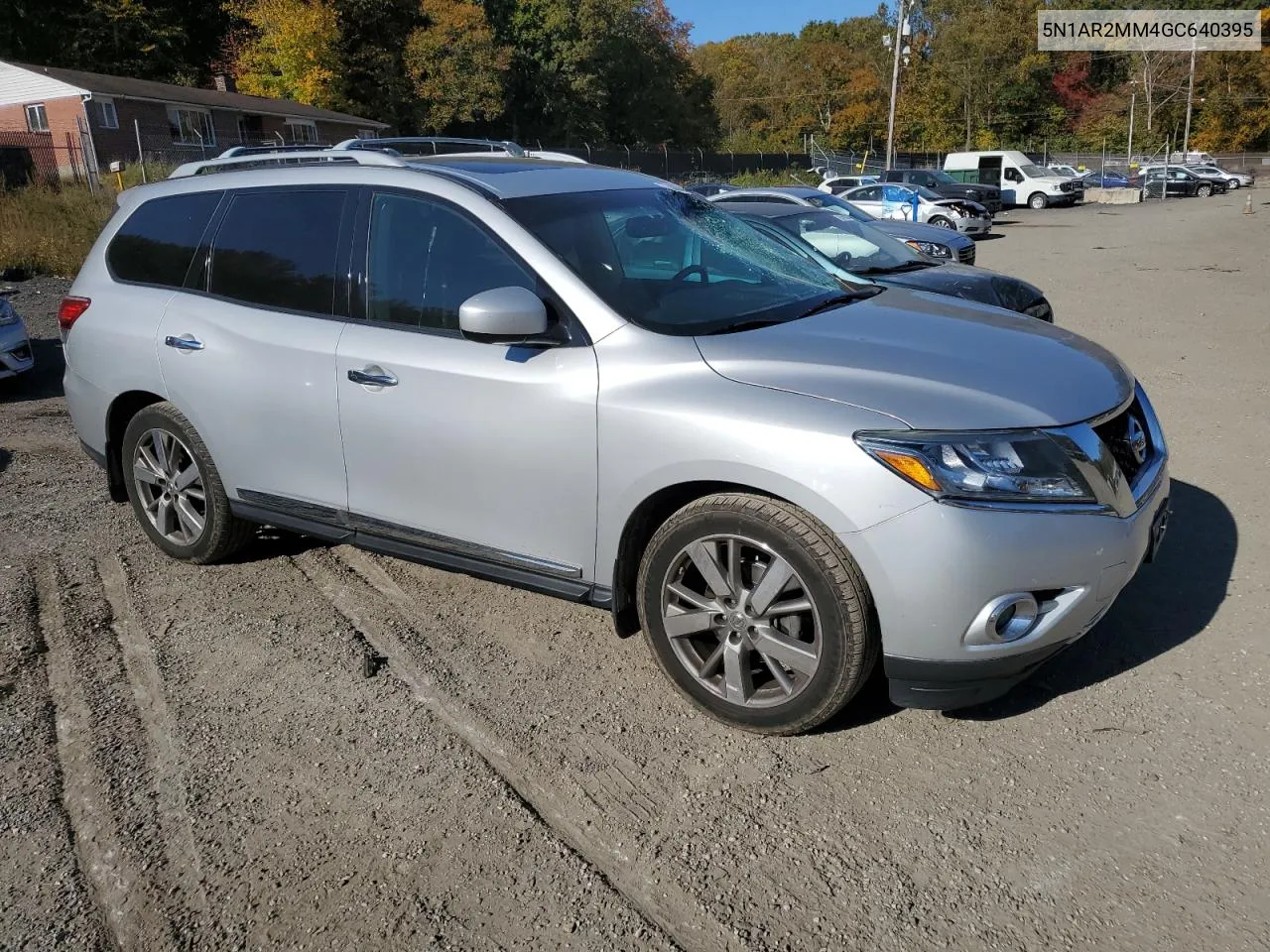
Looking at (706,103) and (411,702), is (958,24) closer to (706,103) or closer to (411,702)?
(706,103)

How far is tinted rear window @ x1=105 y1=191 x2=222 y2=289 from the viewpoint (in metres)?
4.68

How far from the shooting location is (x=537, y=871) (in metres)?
2.71

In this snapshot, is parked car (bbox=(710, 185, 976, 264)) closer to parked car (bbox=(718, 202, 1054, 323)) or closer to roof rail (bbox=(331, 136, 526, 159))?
parked car (bbox=(718, 202, 1054, 323))

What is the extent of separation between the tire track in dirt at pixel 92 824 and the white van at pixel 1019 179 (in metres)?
43.5

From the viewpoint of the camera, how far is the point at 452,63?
51344 millimetres

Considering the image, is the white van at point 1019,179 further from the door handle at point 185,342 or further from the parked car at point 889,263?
the door handle at point 185,342

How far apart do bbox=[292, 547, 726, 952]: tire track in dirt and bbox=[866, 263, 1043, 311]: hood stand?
198 inches

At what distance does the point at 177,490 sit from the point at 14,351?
5.67m

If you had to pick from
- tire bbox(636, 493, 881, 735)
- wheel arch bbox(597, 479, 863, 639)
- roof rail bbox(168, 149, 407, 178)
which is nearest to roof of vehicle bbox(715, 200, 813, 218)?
roof rail bbox(168, 149, 407, 178)

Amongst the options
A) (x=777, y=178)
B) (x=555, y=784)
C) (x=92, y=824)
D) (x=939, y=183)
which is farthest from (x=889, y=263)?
(x=777, y=178)

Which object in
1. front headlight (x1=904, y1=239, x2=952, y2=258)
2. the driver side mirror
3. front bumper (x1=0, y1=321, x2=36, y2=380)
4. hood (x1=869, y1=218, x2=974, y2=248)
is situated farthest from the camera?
hood (x1=869, y1=218, x2=974, y2=248)

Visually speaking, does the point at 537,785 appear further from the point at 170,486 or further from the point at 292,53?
the point at 292,53

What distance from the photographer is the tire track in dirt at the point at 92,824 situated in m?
2.57

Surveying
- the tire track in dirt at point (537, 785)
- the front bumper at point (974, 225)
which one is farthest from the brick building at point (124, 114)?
the tire track in dirt at point (537, 785)
